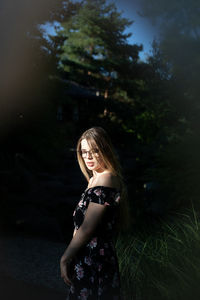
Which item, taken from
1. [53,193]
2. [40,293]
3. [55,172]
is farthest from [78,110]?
[40,293]

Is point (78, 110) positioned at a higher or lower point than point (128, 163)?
higher

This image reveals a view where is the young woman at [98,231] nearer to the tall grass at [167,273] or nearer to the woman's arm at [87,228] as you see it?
the woman's arm at [87,228]

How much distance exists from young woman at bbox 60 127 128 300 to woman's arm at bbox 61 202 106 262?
1 centimetres

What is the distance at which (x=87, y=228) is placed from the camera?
142 cm

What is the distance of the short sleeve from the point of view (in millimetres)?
1457

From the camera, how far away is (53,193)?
8539mm

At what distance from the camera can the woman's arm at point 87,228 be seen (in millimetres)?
1419

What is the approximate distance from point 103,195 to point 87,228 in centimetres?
17

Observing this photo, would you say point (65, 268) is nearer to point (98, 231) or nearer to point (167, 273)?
point (98, 231)

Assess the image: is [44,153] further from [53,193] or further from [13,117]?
[13,117]

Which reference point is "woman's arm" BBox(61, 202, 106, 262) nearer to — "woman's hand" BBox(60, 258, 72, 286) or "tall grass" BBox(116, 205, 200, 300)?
"woman's hand" BBox(60, 258, 72, 286)

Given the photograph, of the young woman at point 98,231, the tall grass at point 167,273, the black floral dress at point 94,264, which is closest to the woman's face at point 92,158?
the young woman at point 98,231

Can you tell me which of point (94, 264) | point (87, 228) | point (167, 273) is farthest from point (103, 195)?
point (167, 273)

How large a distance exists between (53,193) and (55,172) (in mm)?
2597
